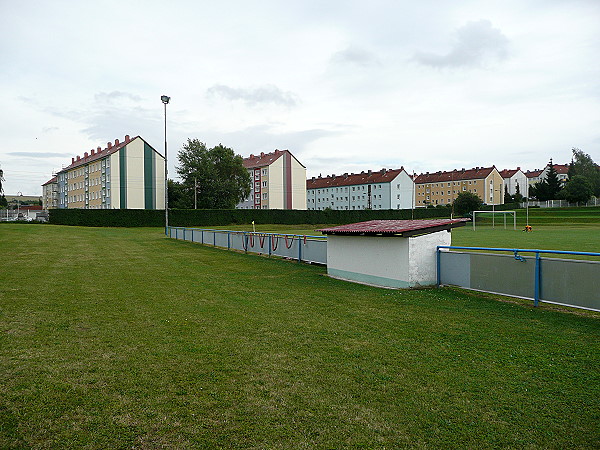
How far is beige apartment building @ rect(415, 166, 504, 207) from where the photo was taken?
4555 inches

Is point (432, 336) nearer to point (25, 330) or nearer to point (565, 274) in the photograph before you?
point (565, 274)

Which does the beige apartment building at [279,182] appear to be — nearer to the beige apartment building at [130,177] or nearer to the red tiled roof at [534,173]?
the beige apartment building at [130,177]

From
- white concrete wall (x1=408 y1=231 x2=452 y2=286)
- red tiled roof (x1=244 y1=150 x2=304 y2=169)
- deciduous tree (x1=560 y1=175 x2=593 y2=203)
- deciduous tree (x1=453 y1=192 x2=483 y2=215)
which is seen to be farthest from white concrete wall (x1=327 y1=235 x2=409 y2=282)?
deciduous tree (x1=560 y1=175 x2=593 y2=203)

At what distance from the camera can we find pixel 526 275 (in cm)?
920

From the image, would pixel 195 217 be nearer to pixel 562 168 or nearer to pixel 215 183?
pixel 215 183

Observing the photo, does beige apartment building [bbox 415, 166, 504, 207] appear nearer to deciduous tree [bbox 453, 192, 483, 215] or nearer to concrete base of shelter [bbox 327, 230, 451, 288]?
deciduous tree [bbox 453, 192, 483, 215]

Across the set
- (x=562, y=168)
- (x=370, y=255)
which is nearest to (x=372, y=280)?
(x=370, y=255)

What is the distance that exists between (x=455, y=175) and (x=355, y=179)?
2720 centimetres

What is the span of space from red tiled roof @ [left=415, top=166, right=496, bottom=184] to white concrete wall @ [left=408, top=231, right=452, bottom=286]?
4407 inches

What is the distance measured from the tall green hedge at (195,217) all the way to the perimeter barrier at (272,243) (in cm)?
2623

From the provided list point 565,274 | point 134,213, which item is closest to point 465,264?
point 565,274

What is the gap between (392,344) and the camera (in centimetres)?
639

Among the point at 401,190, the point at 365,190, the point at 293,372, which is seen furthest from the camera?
the point at 365,190

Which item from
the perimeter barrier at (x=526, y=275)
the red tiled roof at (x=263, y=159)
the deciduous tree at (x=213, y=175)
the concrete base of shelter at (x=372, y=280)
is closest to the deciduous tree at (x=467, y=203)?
the red tiled roof at (x=263, y=159)
